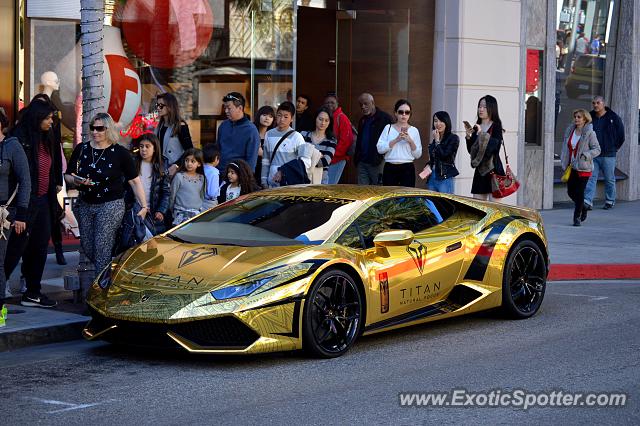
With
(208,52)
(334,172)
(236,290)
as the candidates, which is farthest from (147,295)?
(208,52)

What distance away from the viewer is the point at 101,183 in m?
10.1

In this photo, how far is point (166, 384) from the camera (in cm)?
765

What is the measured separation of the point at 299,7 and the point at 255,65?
2941mm

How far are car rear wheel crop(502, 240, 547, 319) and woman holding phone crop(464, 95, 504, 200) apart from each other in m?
4.07

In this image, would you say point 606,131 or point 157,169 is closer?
point 157,169

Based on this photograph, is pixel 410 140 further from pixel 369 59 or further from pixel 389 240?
pixel 389 240

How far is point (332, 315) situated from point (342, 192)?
1.49m

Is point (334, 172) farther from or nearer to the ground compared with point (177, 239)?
farther from the ground

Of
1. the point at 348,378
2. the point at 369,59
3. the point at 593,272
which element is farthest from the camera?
the point at 369,59

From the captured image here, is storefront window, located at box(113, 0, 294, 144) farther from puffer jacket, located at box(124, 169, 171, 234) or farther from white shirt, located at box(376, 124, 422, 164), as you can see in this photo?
puffer jacket, located at box(124, 169, 171, 234)

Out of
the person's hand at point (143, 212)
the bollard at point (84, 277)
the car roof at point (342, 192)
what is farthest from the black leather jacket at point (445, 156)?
the bollard at point (84, 277)

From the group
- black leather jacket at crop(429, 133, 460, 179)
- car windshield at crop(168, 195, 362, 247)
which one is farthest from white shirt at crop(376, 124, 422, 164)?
car windshield at crop(168, 195, 362, 247)

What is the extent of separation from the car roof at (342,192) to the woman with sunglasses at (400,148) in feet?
15.7

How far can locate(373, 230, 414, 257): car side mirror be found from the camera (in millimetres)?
8852
